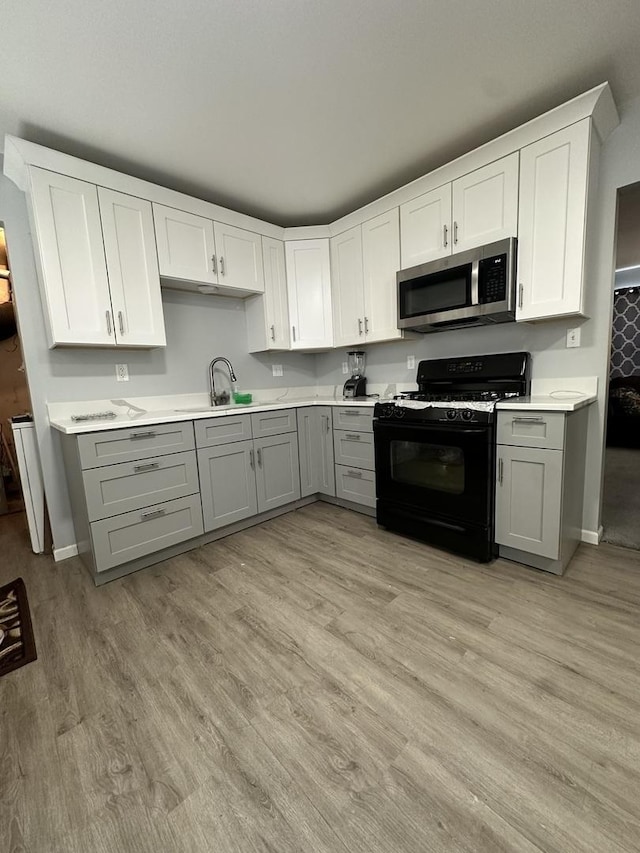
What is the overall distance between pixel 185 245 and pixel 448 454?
226cm

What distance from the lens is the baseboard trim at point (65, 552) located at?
2.35 metres

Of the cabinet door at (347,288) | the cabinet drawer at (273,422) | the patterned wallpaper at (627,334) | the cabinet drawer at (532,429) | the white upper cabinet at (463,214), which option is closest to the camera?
the cabinet drawer at (532,429)

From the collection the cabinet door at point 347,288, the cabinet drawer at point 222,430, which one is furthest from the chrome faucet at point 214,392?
the cabinet door at point 347,288

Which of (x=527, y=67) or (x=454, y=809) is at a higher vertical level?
(x=527, y=67)

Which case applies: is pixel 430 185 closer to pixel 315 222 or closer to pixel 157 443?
pixel 315 222

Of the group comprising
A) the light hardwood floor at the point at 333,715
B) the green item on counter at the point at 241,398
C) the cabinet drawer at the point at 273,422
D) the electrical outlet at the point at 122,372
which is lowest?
the light hardwood floor at the point at 333,715

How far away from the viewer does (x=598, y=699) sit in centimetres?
119

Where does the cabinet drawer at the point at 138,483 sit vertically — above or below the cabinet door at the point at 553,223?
below

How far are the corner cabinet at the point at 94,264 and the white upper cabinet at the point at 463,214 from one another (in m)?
1.76

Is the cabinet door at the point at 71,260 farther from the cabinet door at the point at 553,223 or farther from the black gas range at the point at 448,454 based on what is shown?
the cabinet door at the point at 553,223

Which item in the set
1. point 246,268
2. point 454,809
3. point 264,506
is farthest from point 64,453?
point 454,809

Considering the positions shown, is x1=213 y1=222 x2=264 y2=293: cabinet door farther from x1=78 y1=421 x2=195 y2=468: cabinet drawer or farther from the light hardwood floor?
the light hardwood floor

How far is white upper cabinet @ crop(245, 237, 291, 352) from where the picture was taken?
3.01 m

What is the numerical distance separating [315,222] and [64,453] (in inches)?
109
